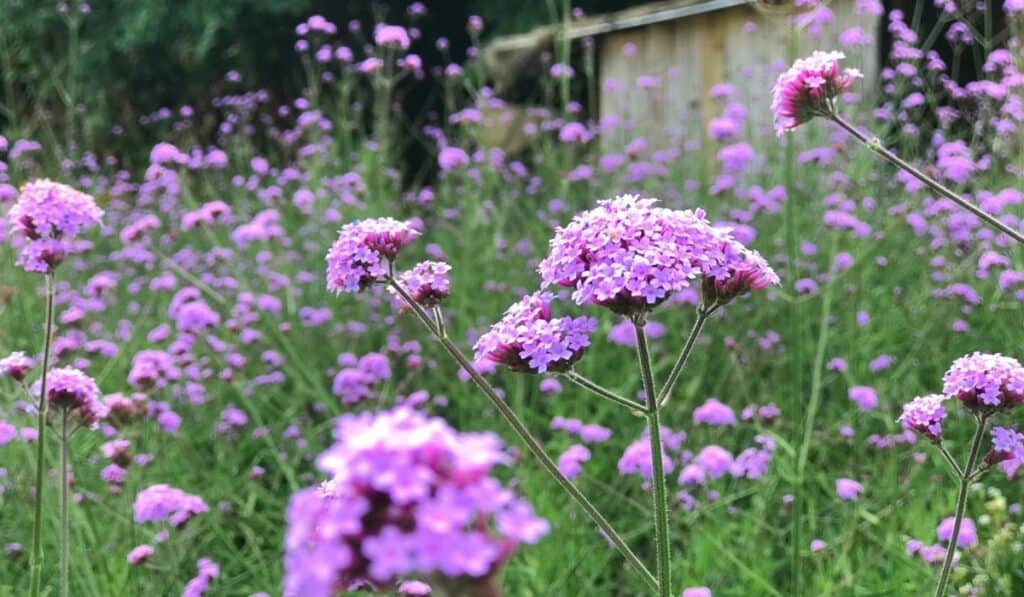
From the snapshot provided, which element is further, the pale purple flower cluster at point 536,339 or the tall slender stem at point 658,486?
the pale purple flower cluster at point 536,339

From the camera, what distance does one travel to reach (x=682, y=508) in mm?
3205

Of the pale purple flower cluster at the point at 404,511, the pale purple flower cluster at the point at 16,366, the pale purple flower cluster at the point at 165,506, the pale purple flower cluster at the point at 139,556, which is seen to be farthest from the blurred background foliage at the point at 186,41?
the pale purple flower cluster at the point at 404,511

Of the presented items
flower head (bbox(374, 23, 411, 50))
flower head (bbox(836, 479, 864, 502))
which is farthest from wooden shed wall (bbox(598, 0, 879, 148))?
flower head (bbox(836, 479, 864, 502))

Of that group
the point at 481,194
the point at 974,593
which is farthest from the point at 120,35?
the point at 974,593

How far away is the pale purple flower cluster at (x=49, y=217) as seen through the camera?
6.46ft

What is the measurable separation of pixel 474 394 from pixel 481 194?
1.74m

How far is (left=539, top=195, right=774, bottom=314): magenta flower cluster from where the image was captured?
53.0 inches

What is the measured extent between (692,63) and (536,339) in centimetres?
943

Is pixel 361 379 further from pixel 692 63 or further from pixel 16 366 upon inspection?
pixel 692 63

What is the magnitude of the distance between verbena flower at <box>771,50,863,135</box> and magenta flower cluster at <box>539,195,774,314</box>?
42 centimetres

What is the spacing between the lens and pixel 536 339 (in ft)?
4.70

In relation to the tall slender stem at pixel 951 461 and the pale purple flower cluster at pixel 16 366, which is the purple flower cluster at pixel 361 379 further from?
the tall slender stem at pixel 951 461

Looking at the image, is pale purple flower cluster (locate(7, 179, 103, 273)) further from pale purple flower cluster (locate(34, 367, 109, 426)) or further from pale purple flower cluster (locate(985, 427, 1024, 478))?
pale purple flower cluster (locate(985, 427, 1024, 478))

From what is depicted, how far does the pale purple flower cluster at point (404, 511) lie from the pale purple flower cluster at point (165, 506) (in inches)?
75.6
